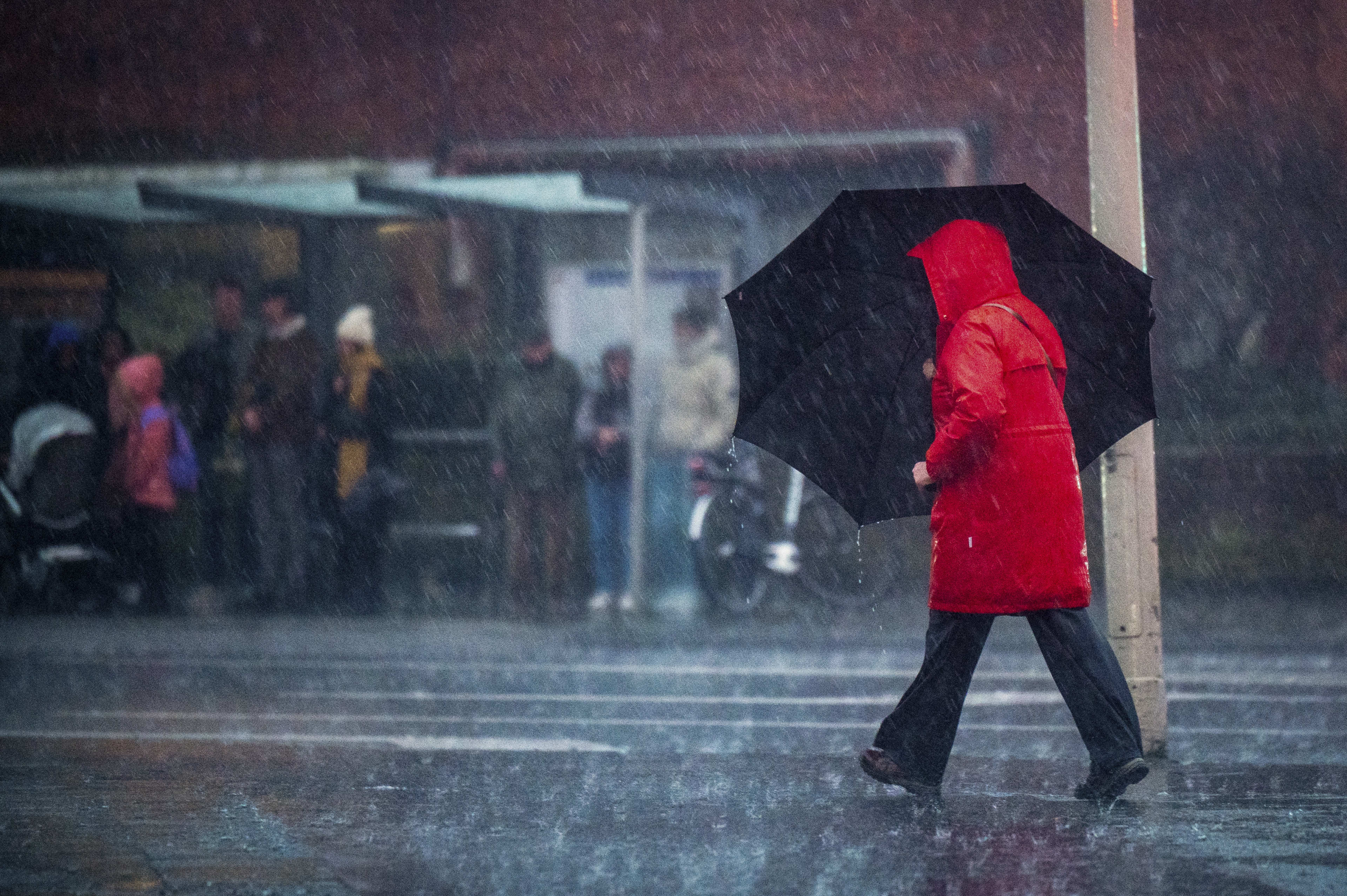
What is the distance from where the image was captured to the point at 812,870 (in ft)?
16.5

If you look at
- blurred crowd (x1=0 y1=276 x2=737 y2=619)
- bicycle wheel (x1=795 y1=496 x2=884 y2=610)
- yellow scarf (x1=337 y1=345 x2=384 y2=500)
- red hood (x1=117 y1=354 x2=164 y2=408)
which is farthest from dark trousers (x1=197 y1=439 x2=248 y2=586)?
bicycle wheel (x1=795 y1=496 x2=884 y2=610)

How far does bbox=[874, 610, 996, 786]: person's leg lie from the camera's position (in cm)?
578

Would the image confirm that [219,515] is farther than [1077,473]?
Yes

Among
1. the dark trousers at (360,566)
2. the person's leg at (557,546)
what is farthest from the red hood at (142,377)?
the person's leg at (557,546)

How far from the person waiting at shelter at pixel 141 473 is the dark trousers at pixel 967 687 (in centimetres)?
837

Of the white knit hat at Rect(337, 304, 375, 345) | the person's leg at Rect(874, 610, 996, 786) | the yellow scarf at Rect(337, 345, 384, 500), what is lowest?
the person's leg at Rect(874, 610, 996, 786)

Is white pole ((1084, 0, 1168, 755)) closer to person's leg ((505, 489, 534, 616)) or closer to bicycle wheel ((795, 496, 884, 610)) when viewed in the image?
bicycle wheel ((795, 496, 884, 610))

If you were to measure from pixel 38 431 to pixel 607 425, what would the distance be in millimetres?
4236

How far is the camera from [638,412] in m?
12.9

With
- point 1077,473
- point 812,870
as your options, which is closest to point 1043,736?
point 1077,473

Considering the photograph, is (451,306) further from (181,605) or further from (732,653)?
(732,653)

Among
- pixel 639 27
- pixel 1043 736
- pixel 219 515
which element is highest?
pixel 639 27

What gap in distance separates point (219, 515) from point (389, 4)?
565 cm

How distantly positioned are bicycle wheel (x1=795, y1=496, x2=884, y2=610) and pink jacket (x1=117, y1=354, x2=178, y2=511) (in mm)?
4859
